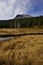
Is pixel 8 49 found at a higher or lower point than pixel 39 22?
higher

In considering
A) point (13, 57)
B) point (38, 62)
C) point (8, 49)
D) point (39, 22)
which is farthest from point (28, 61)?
point (39, 22)

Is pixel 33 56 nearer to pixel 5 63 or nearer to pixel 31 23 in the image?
pixel 5 63

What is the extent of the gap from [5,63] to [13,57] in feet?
3.04

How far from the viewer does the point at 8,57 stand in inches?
361

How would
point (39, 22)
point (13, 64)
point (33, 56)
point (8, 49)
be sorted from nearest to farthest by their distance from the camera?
point (13, 64) < point (33, 56) < point (8, 49) < point (39, 22)

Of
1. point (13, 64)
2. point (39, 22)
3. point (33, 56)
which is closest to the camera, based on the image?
point (13, 64)

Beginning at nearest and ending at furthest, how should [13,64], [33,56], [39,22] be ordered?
[13,64], [33,56], [39,22]

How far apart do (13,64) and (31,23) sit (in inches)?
1466

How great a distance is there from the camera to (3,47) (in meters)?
11.0

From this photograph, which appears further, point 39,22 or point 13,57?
point 39,22

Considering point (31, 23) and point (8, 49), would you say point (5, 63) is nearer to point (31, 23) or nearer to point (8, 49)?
point (8, 49)

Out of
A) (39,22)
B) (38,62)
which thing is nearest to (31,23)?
(39,22)

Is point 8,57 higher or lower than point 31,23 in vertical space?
higher

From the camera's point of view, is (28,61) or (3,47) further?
(3,47)
